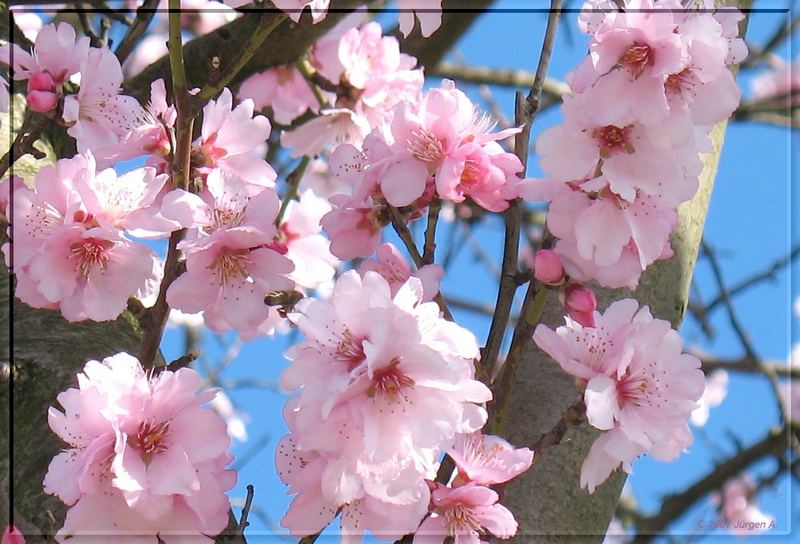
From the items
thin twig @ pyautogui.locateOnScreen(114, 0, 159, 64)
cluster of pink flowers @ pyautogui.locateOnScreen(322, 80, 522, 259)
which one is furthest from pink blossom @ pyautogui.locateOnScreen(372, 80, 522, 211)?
thin twig @ pyautogui.locateOnScreen(114, 0, 159, 64)

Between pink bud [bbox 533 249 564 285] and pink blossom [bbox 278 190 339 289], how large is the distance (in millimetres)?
497

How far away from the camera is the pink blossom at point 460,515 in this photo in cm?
104

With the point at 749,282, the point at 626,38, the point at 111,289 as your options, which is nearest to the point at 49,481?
the point at 111,289

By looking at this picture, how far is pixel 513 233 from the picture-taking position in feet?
3.95

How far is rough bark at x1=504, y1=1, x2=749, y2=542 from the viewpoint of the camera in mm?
1283

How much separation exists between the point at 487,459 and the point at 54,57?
78 cm

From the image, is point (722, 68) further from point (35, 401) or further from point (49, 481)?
point (35, 401)

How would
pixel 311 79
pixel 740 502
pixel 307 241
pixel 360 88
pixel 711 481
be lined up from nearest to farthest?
1. pixel 307 241
2. pixel 360 88
3. pixel 311 79
4. pixel 711 481
5. pixel 740 502

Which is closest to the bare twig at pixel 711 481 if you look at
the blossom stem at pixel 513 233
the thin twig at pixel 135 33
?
the blossom stem at pixel 513 233

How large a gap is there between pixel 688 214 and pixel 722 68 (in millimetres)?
431

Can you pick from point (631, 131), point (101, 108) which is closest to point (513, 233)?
point (631, 131)

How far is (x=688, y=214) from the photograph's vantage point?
150 centimetres

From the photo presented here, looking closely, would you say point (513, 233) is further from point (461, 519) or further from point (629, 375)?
point (461, 519)

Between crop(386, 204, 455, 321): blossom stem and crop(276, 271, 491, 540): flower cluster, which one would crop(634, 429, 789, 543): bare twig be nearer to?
crop(386, 204, 455, 321): blossom stem
